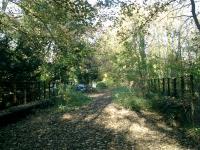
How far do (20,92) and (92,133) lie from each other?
297 inches

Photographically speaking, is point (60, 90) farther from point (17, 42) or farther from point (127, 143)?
point (127, 143)

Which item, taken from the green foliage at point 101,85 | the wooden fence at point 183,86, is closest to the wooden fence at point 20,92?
the wooden fence at point 183,86

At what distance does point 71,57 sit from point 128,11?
298cm

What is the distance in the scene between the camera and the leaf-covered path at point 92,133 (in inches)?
439

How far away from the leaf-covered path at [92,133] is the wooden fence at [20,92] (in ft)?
4.91

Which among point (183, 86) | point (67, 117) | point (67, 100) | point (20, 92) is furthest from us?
point (67, 100)

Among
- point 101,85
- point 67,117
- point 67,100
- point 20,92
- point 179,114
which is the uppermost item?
point 101,85

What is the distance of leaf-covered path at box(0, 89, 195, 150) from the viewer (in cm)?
1116

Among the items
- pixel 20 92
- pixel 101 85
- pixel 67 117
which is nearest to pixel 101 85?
pixel 101 85

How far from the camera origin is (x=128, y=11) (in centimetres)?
1379

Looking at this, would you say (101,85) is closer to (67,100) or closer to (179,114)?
(67,100)

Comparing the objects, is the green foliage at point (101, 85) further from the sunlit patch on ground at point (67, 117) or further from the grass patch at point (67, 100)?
the sunlit patch on ground at point (67, 117)

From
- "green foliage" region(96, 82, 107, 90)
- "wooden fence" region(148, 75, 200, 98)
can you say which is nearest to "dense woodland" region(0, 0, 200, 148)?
"wooden fence" region(148, 75, 200, 98)

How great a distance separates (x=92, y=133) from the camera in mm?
13086
